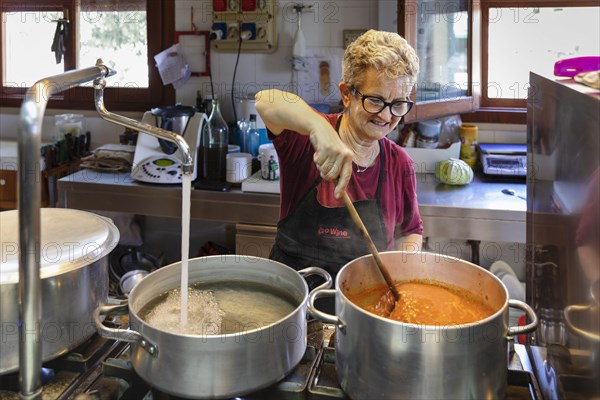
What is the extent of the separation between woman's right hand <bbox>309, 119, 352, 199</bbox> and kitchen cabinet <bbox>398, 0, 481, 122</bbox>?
5.35 ft

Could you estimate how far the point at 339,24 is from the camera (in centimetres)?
308

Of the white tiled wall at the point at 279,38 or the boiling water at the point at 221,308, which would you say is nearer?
the boiling water at the point at 221,308

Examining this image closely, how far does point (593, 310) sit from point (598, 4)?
2.69 metres

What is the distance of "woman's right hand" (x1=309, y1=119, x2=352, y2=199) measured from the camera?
3.35ft

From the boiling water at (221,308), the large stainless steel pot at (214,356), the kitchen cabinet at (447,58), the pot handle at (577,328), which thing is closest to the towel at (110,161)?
the kitchen cabinet at (447,58)

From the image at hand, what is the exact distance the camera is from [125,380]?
87cm

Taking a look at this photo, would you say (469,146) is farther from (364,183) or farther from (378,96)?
(378,96)

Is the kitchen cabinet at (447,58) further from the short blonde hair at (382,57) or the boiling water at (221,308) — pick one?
the boiling water at (221,308)

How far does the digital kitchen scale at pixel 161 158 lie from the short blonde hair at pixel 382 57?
1405mm

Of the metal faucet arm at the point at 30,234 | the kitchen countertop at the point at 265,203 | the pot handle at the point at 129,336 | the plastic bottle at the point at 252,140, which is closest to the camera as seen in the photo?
the metal faucet arm at the point at 30,234

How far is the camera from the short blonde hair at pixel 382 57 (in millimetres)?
1499

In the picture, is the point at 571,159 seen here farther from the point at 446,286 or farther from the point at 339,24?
the point at 339,24

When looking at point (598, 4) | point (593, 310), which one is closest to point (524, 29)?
point (598, 4)

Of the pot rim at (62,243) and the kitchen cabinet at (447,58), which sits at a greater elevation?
the kitchen cabinet at (447,58)
